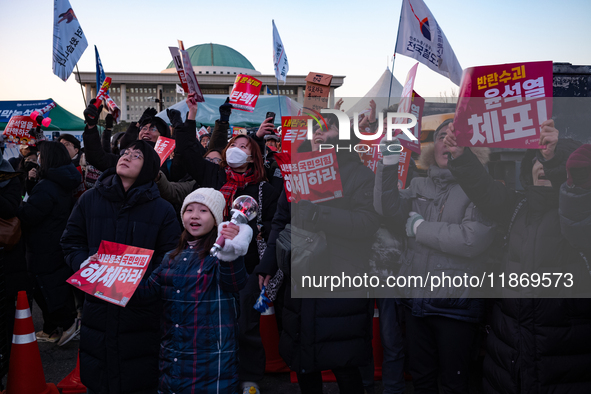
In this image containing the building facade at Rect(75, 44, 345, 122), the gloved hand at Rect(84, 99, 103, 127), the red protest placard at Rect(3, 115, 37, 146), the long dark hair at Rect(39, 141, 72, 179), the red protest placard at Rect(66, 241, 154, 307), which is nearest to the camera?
the red protest placard at Rect(66, 241, 154, 307)

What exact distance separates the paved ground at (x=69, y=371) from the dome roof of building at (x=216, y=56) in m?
62.9

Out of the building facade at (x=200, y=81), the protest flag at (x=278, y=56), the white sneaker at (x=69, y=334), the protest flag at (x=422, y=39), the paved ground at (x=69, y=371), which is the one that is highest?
the building facade at (x=200, y=81)

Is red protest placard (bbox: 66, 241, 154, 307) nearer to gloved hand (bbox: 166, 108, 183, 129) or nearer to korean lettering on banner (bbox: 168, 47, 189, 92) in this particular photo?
gloved hand (bbox: 166, 108, 183, 129)

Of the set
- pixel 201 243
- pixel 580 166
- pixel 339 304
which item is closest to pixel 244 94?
pixel 201 243

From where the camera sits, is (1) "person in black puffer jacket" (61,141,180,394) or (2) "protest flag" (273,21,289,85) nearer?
(1) "person in black puffer jacket" (61,141,180,394)

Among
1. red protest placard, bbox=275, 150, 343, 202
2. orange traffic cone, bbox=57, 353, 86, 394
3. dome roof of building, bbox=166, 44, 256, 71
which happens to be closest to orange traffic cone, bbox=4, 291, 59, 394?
orange traffic cone, bbox=57, 353, 86, 394

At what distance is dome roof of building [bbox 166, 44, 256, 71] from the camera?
2498 inches

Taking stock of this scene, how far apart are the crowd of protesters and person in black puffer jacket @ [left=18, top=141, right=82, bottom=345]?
1.58 metres

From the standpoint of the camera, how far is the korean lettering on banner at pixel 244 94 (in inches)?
208

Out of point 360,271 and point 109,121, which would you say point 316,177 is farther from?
point 109,121

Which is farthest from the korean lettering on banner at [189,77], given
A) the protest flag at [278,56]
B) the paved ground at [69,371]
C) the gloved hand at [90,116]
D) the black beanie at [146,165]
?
the protest flag at [278,56]

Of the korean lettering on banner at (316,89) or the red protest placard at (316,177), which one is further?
the korean lettering on banner at (316,89)

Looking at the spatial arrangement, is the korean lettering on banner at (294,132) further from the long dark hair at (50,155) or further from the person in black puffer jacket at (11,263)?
the person in black puffer jacket at (11,263)

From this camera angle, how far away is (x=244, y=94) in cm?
533
